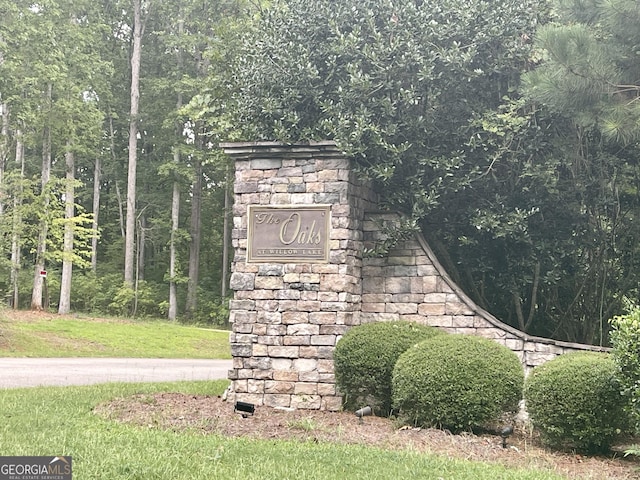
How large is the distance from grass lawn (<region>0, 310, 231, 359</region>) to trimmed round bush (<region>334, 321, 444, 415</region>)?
9.09 m

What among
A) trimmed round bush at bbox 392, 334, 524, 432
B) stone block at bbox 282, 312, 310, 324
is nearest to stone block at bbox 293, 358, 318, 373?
stone block at bbox 282, 312, 310, 324

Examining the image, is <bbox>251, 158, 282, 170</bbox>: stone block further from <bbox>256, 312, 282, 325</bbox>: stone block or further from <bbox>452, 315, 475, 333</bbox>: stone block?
<bbox>452, 315, 475, 333</bbox>: stone block

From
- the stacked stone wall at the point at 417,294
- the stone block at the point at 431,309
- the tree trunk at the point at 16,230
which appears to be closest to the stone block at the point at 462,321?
the stacked stone wall at the point at 417,294

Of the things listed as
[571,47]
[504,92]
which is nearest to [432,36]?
[504,92]

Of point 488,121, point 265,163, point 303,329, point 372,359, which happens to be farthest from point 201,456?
point 488,121

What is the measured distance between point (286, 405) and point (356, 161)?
9.13ft

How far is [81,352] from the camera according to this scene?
589 inches

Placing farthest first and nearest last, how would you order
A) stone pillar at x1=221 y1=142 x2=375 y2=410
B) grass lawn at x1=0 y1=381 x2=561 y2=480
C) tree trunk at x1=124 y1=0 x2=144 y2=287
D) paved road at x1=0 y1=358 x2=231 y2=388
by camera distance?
tree trunk at x1=124 y1=0 x2=144 y2=287 < paved road at x1=0 y1=358 x2=231 y2=388 < stone pillar at x1=221 y1=142 x2=375 y2=410 < grass lawn at x1=0 y1=381 x2=561 y2=480

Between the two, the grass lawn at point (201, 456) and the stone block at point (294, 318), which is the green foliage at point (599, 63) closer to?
the stone block at point (294, 318)

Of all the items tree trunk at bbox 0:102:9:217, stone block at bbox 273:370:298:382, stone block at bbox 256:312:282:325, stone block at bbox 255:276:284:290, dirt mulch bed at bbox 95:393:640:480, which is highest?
tree trunk at bbox 0:102:9:217

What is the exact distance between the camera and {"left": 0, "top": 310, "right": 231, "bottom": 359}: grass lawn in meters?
14.6

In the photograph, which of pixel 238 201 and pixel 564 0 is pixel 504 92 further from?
pixel 238 201

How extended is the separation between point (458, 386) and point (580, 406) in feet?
3.38

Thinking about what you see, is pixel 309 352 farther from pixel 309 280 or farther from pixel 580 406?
pixel 580 406
